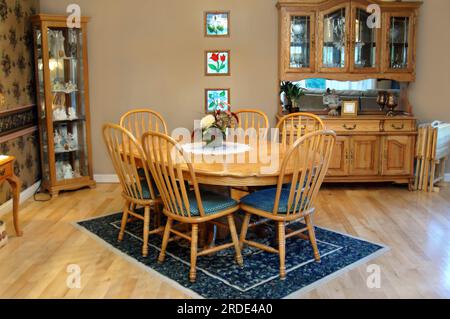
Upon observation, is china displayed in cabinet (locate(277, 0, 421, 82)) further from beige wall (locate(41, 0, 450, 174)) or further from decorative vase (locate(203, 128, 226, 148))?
decorative vase (locate(203, 128, 226, 148))

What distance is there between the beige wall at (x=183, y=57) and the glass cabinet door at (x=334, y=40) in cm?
53

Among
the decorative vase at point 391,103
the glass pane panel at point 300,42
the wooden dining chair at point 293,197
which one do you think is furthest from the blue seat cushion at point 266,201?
the decorative vase at point 391,103

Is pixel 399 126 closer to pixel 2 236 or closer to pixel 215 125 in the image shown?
pixel 215 125

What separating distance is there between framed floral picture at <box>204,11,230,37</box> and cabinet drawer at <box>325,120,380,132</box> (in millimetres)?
1459

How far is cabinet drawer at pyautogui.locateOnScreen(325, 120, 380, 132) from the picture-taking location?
5148 mm

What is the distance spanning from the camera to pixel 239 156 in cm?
354

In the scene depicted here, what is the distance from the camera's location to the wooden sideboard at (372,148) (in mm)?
5145

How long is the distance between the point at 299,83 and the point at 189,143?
2027 mm

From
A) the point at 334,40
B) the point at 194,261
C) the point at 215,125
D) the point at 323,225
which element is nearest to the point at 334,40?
the point at 334,40

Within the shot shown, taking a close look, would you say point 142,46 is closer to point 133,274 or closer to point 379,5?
point 379,5

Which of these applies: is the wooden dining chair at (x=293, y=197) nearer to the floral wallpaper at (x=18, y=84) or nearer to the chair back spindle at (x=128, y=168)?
the chair back spindle at (x=128, y=168)

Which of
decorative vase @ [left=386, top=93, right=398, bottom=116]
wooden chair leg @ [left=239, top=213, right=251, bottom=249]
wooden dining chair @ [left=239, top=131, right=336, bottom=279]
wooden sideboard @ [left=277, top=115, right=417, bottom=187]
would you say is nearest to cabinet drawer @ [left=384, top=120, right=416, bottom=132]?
wooden sideboard @ [left=277, top=115, right=417, bottom=187]

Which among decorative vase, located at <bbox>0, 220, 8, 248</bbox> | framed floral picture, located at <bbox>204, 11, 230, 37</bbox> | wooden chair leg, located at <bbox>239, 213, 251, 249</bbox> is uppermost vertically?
framed floral picture, located at <bbox>204, 11, 230, 37</bbox>

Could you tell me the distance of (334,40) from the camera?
5.19 m
